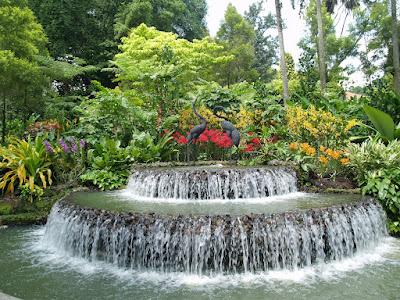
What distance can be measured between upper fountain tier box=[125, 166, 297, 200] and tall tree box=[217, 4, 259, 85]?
16067 mm

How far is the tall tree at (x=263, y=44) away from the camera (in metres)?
35.2

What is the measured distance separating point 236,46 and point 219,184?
18199 millimetres

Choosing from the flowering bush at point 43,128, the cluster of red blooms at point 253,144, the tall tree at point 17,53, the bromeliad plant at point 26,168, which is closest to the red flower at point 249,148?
the cluster of red blooms at point 253,144

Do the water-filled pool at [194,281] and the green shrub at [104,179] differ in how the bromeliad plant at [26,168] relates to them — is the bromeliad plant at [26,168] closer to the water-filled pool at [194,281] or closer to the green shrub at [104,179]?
the green shrub at [104,179]

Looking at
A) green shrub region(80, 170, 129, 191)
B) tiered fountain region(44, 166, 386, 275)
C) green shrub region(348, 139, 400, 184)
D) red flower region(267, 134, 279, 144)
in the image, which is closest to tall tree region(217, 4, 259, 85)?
red flower region(267, 134, 279, 144)

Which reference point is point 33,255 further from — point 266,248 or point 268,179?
point 268,179

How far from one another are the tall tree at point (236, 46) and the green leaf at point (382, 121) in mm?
14603

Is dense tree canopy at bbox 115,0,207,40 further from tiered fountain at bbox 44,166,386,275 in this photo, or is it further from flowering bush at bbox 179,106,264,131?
tiered fountain at bbox 44,166,386,275

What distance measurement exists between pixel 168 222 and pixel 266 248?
133cm

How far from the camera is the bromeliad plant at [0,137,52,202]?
8156 millimetres

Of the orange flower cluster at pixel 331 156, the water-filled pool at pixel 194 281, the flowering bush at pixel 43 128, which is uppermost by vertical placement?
the flowering bush at pixel 43 128

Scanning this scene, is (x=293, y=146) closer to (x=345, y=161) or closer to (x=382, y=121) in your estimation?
(x=345, y=161)

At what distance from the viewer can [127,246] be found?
17.0 feet

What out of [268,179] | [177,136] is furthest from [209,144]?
[268,179]
